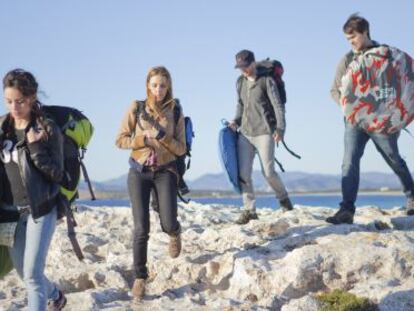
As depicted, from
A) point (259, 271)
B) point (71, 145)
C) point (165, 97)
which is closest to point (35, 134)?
point (71, 145)

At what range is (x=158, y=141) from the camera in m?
6.40

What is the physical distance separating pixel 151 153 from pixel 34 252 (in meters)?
1.97

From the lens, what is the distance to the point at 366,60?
755 centimetres

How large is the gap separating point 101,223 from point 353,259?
200 inches

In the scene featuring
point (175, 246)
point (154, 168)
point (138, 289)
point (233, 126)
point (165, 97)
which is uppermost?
point (165, 97)

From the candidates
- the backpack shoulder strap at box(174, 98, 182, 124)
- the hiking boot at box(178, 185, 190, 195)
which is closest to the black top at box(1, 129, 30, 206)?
the backpack shoulder strap at box(174, 98, 182, 124)

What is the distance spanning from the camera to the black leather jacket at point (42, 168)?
4699 mm

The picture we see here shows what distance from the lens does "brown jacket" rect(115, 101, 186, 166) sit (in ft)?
21.0

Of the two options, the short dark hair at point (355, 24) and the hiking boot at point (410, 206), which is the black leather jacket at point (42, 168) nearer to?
the short dark hair at point (355, 24)

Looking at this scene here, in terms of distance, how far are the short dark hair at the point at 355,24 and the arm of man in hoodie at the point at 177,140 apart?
2430 millimetres

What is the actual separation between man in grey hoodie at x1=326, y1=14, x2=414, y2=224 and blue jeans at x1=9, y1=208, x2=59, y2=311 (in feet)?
13.0

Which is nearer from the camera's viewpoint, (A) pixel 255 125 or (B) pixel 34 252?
(B) pixel 34 252

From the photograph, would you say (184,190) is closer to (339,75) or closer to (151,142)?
(151,142)

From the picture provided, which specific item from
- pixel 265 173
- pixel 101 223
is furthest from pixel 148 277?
pixel 101 223
